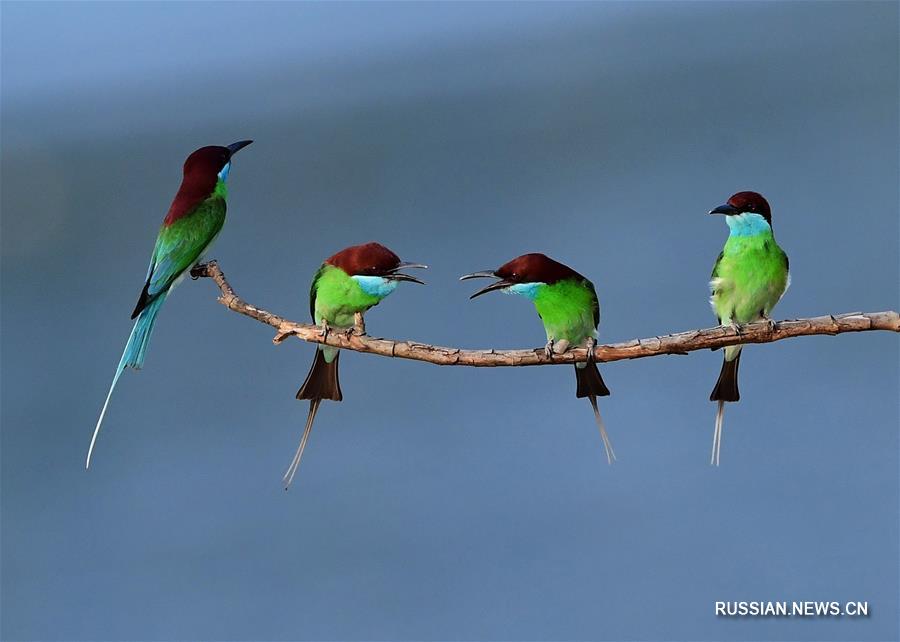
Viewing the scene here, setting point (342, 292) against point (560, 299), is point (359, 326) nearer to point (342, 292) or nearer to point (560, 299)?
point (342, 292)

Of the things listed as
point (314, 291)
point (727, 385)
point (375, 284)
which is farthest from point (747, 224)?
point (314, 291)

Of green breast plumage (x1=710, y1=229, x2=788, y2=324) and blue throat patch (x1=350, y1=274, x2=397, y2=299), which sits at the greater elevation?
green breast plumage (x1=710, y1=229, x2=788, y2=324)

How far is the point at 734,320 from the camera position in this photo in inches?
102

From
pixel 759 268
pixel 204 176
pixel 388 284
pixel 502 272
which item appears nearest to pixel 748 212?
pixel 759 268

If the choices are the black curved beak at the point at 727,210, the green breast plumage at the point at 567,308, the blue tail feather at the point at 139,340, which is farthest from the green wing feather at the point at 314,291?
the black curved beak at the point at 727,210

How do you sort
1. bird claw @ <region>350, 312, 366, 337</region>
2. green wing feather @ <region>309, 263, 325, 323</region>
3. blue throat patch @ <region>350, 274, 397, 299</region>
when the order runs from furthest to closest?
green wing feather @ <region>309, 263, 325, 323</region> < blue throat patch @ <region>350, 274, 397, 299</region> < bird claw @ <region>350, 312, 366, 337</region>

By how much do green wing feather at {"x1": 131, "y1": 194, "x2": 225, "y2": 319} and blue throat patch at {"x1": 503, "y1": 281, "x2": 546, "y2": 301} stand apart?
30.7 inches

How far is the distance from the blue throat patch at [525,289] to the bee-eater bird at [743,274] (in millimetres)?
465

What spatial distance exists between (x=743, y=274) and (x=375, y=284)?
94cm

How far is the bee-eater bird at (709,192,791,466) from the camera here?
2.31m

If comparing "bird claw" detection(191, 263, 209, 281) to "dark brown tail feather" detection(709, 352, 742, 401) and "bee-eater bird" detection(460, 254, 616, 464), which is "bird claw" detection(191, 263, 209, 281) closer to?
"bee-eater bird" detection(460, 254, 616, 464)

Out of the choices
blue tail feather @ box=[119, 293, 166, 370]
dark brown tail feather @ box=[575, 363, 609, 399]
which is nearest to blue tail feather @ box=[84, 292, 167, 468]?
blue tail feather @ box=[119, 293, 166, 370]

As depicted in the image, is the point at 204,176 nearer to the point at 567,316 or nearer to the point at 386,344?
the point at 386,344

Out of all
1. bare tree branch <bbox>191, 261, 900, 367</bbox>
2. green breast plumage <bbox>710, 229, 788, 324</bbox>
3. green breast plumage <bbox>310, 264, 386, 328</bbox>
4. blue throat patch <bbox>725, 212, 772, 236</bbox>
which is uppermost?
blue throat patch <bbox>725, 212, 772, 236</bbox>
